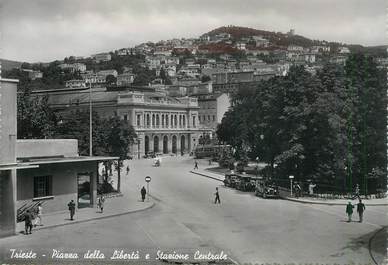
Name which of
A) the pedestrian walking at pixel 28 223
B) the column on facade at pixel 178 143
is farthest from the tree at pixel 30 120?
the column on facade at pixel 178 143

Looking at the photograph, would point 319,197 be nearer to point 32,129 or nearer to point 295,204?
point 295,204

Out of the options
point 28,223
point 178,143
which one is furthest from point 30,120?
point 178,143

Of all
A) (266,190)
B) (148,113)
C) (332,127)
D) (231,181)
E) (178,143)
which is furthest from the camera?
(178,143)

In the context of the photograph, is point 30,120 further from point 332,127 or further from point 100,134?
point 332,127

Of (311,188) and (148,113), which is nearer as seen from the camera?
(311,188)

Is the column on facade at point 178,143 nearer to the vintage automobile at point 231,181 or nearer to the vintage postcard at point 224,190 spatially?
the vintage postcard at point 224,190
